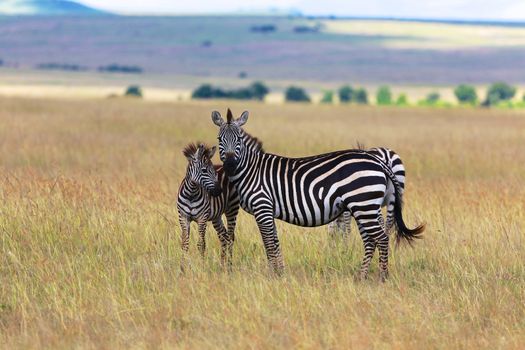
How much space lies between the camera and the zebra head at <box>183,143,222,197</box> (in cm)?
859

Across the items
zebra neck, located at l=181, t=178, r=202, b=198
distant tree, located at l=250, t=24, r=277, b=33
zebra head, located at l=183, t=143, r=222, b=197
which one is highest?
zebra head, located at l=183, t=143, r=222, b=197

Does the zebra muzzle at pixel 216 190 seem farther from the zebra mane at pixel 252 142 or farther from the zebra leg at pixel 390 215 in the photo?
the zebra leg at pixel 390 215

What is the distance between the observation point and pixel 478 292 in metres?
7.97

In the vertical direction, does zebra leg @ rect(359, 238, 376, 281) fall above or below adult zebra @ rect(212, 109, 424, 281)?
below

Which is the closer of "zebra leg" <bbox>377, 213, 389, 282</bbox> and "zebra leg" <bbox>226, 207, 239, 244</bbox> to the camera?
"zebra leg" <bbox>377, 213, 389, 282</bbox>

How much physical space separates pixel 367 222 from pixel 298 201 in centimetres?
58

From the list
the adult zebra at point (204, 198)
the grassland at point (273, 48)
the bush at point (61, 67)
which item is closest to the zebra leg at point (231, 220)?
the adult zebra at point (204, 198)

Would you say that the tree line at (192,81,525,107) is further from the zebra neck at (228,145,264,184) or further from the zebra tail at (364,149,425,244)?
the zebra neck at (228,145,264,184)

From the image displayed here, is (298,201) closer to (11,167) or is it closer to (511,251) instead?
(511,251)

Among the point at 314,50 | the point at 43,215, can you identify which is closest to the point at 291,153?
the point at 43,215

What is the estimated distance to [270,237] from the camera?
8.55 meters

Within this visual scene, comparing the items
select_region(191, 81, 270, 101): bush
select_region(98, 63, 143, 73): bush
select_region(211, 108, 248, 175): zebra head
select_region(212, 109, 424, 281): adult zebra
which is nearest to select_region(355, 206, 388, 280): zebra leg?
select_region(212, 109, 424, 281): adult zebra

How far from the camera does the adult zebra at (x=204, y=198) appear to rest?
862cm

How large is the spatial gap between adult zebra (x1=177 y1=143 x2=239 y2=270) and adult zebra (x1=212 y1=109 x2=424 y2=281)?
21 cm
